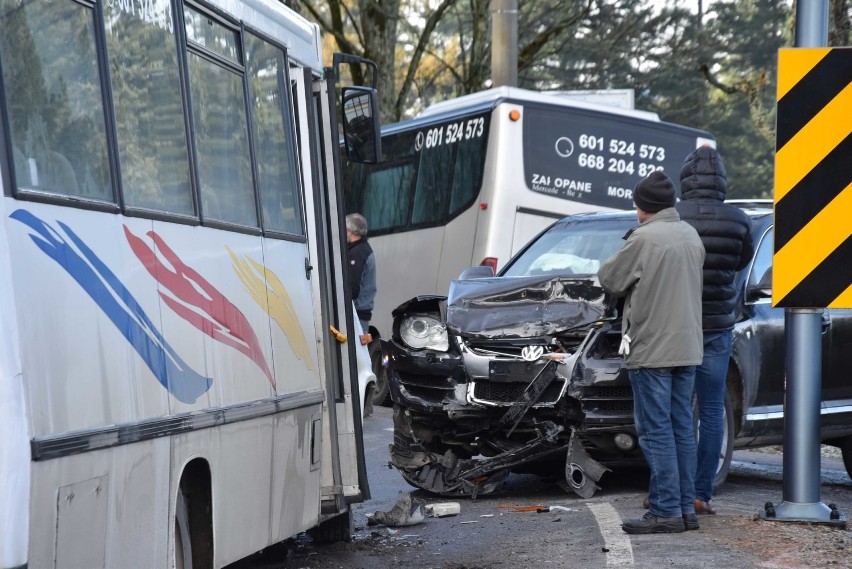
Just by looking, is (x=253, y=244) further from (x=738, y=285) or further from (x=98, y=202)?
(x=738, y=285)

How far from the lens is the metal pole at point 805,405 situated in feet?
25.8

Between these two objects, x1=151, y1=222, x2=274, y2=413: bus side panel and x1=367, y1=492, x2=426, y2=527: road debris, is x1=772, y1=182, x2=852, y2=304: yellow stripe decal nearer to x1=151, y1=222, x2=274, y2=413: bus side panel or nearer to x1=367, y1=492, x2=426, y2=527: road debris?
x1=367, y1=492, x2=426, y2=527: road debris

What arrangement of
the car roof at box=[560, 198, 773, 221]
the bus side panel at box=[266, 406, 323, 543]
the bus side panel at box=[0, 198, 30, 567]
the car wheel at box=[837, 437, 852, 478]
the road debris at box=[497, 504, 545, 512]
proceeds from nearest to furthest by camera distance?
the bus side panel at box=[0, 198, 30, 567] → the bus side panel at box=[266, 406, 323, 543] → the road debris at box=[497, 504, 545, 512] → the car roof at box=[560, 198, 773, 221] → the car wheel at box=[837, 437, 852, 478]

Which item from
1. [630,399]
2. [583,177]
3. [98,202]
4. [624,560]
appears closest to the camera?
[98,202]

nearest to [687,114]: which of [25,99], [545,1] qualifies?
[545,1]

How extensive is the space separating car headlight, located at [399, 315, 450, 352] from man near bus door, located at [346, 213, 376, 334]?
4.79 meters

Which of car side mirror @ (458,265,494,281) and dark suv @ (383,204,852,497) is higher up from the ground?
car side mirror @ (458,265,494,281)

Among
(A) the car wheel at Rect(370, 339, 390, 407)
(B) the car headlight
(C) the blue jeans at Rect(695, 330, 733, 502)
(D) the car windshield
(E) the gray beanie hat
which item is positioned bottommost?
(A) the car wheel at Rect(370, 339, 390, 407)

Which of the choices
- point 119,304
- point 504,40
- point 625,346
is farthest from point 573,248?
point 504,40

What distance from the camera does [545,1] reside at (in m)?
36.0

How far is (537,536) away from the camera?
310 inches

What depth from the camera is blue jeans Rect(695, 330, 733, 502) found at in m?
8.37

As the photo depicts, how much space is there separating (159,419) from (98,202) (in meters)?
0.79

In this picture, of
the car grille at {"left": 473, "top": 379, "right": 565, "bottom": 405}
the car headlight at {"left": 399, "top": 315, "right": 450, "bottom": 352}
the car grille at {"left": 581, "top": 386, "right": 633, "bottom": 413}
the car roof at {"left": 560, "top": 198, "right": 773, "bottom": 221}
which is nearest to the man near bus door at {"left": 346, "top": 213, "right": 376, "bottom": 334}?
the car roof at {"left": 560, "top": 198, "right": 773, "bottom": 221}
